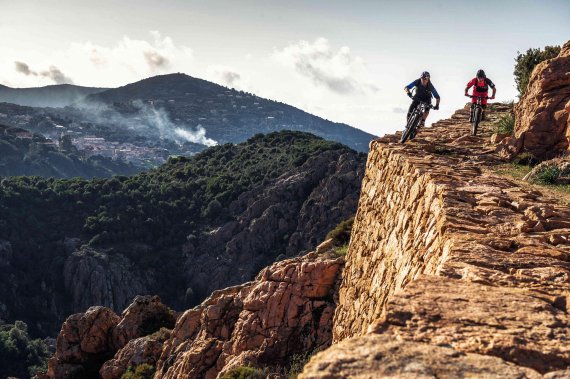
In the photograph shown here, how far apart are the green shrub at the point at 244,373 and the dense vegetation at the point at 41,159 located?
12701 centimetres

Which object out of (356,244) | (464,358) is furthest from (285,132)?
(464,358)

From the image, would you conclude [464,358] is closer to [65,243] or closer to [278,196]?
[278,196]

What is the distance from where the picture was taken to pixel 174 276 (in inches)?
2441

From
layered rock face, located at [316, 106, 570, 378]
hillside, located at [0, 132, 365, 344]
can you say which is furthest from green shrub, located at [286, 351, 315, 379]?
hillside, located at [0, 132, 365, 344]

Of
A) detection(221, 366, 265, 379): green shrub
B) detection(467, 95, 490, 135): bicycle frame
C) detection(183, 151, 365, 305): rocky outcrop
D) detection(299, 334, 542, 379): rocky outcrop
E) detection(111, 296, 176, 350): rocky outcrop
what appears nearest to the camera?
detection(299, 334, 542, 379): rocky outcrop

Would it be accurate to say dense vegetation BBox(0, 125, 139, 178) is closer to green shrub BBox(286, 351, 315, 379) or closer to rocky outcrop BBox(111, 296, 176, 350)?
rocky outcrop BBox(111, 296, 176, 350)

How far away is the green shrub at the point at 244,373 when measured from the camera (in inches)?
509

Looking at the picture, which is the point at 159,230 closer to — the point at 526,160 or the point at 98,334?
the point at 98,334

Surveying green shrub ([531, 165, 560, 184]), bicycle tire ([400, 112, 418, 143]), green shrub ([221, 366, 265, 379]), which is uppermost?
bicycle tire ([400, 112, 418, 143])

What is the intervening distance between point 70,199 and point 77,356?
52.2 metres

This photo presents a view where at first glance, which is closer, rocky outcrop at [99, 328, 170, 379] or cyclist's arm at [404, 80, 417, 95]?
cyclist's arm at [404, 80, 417, 95]

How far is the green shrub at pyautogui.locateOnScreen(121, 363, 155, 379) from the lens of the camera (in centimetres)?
1892

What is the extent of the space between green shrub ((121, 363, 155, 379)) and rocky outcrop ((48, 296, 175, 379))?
13.3ft

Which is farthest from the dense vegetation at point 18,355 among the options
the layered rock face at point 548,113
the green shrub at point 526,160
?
the layered rock face at point 548,113
